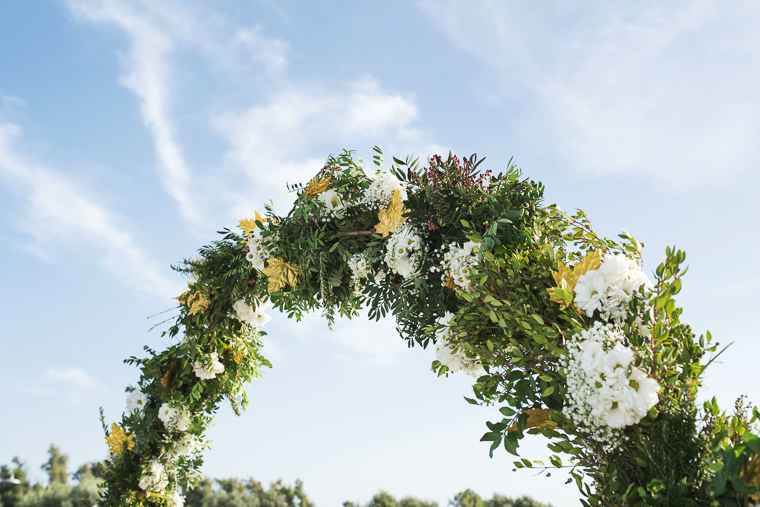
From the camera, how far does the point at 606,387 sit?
4.92 ft

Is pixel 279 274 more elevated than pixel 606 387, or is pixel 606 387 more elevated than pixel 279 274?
pixel 279 274

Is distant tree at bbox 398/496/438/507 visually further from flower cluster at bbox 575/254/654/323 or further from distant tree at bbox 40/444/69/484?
flower cluster at bbox 575/254/654/323

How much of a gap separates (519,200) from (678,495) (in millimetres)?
1328

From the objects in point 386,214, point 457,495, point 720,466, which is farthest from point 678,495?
point 457,495

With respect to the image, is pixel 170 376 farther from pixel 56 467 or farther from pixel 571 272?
pixel 56 467

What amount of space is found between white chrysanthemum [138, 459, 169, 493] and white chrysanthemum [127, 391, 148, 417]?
17.2 inches

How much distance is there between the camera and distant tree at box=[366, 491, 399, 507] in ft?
33.9

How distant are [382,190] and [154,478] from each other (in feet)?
10.2

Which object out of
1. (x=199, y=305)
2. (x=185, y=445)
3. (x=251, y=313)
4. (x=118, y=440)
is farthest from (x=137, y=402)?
(x=251, y=313)

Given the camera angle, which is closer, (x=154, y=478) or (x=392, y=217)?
(x=392, y=217)

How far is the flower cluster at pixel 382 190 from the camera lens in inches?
103

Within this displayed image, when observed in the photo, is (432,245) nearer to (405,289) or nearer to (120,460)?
(405,289)

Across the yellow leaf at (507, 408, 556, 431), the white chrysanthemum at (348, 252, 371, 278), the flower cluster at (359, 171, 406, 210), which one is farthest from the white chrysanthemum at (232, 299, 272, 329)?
the yellow leaf at (507, 408, 556, 431)

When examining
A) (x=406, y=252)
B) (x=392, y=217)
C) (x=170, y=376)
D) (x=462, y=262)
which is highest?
(x=392, y=217)
